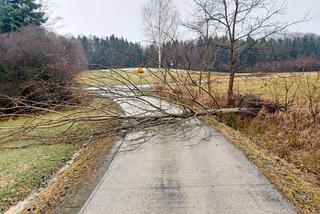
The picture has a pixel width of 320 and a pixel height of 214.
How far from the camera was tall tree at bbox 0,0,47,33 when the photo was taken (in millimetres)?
27391

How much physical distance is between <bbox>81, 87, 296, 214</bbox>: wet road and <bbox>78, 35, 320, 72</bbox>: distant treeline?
62.4 inches

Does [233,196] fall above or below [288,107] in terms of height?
below

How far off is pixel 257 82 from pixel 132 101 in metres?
18.3

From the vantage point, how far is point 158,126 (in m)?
7.84

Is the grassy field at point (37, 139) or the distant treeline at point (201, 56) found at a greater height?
the distant treeline at point (201, 56)

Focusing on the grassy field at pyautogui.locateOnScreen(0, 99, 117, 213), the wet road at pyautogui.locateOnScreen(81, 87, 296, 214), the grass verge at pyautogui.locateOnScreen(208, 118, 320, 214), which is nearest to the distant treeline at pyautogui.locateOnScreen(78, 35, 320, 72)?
the grassy field at pyautogui.locateOnScreen(0, 99, 117, 213)

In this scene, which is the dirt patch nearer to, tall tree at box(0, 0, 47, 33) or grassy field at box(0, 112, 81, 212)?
grassy field at box(0, 112, 81, 212)

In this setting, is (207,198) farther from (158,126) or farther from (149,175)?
(158,126)

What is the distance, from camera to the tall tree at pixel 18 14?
89.9 ft

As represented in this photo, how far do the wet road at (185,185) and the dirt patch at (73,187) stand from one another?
0.80ft

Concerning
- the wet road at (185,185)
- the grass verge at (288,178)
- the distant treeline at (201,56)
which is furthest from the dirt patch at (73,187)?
the grass verge at (288,178)

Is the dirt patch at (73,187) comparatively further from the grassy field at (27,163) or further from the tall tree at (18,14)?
the tall tree at (18,14)

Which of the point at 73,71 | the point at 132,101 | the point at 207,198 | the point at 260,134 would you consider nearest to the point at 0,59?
the point at 73,71

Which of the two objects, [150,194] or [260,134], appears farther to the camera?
[260,134]
